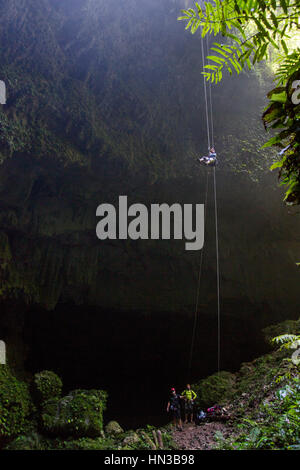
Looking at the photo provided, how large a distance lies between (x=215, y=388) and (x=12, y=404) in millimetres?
4753

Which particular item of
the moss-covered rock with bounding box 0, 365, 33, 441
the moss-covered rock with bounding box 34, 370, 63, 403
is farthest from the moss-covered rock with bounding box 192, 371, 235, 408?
the moss-covered rock with bounding box 0, 365, 33, 441

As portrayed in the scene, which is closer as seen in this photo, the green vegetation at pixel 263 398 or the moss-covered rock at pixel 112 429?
the green vegetation at pixel 263 398

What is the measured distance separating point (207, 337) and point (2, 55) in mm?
9029

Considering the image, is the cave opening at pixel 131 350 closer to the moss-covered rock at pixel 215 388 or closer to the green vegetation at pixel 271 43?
the moss-covered rock at pixel 215 388

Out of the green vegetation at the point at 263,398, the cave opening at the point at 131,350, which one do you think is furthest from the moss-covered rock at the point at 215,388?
the cave opening at the point at 131,350

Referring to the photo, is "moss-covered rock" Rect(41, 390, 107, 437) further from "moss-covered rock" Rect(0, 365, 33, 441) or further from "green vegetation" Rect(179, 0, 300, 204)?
"green vegetation" Rect(179, 0, 300, 204)

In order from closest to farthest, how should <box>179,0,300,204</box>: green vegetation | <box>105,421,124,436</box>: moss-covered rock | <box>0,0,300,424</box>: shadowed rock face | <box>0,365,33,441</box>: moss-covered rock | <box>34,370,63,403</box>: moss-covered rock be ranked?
<box>179,0,300,204</box>: green vegetation < <box>0,365,33,441</box>: moss-covered rock < <box>0,0,300,424</box>: shadowed rock face < <box>105,421,124,436</box>: moss-covered rock < <box>34,370,63,403</box>: moss-covered rock

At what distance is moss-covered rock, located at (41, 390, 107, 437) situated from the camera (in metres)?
5.23

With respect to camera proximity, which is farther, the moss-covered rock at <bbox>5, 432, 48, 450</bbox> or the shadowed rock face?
the shadowed rock face

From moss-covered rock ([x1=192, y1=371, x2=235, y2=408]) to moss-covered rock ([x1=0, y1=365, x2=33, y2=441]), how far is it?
403 centimetres

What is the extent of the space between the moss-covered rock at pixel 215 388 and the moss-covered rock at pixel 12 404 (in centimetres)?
403

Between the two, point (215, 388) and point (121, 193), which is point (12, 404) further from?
point (121, 193)

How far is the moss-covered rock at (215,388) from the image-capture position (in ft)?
20.5
